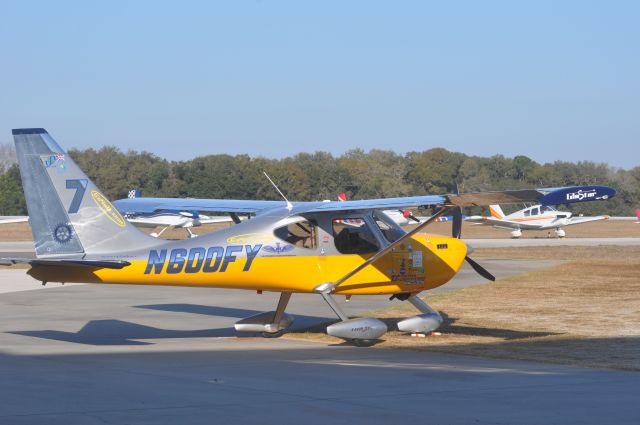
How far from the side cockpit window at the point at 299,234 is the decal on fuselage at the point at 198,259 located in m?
0.42

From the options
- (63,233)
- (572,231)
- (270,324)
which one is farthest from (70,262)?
(572,231)

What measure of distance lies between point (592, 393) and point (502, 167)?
10071 cm

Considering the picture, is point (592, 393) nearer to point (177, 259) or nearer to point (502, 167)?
point (177, 259)

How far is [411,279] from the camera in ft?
50.8

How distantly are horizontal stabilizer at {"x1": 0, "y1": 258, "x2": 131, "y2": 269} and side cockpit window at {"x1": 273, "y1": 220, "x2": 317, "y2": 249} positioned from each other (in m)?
2.37

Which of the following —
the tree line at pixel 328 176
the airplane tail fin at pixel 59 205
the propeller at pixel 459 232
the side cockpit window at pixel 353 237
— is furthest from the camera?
the tree line at pixel 328 176

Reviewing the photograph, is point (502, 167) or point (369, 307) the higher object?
point (502, 167)

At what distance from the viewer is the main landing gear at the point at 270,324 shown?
52.7 ft

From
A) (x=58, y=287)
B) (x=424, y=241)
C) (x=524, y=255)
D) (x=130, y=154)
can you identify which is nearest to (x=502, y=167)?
(x=130, y=154)

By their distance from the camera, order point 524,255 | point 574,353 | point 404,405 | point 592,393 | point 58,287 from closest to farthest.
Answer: point 404,405 < point 592,393 < point 574,353 < point 58,287 < point 524,255

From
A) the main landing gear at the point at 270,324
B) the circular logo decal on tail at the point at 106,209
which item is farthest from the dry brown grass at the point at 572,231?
the circular logo decal on tail at the point at 106,209

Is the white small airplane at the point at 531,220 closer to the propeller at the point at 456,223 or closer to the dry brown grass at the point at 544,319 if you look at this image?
the dry brown grass at the point at 544,319

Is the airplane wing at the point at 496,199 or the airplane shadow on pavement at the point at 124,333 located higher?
the airplane wing at the point at 496,199

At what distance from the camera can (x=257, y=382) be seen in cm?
1084
